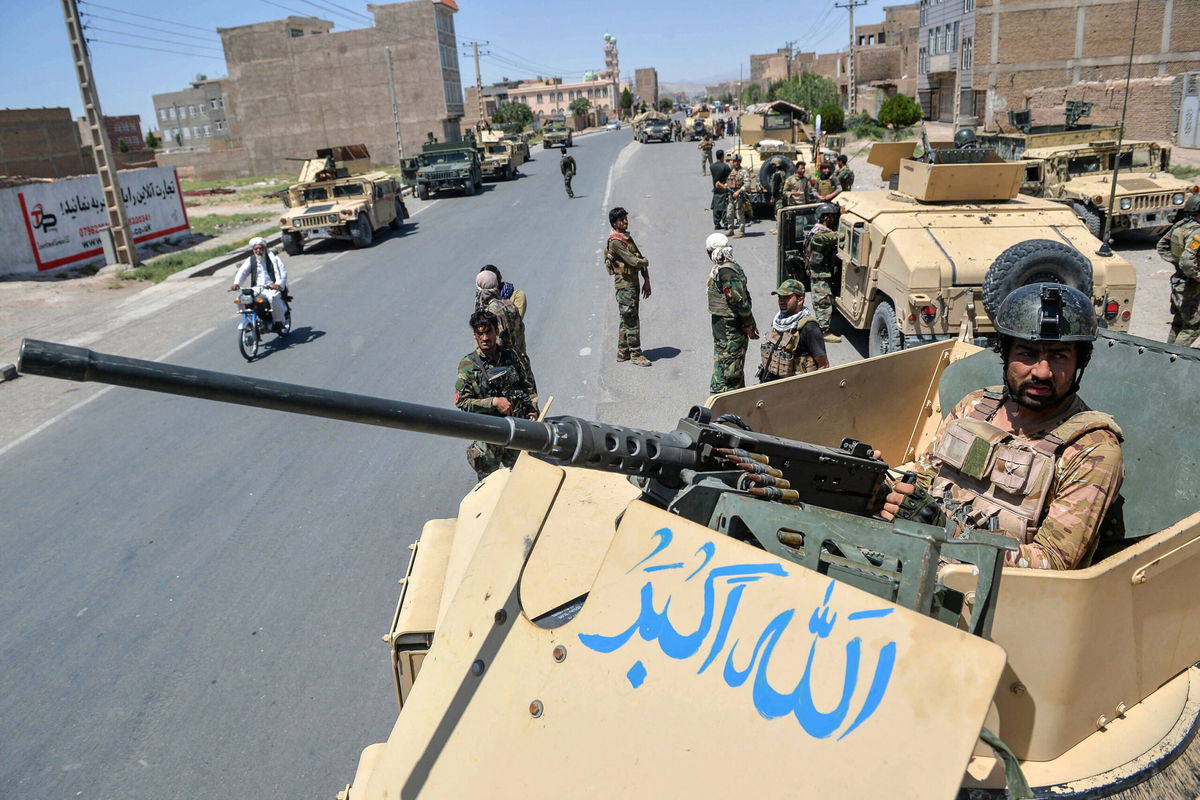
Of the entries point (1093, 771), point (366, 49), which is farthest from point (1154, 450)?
point (366, 49)

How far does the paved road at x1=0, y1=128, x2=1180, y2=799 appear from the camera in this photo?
14.3ft

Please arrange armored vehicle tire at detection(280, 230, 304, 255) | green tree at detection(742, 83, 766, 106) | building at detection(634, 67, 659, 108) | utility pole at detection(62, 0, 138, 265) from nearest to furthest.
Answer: utility pole at detection(62, 0, 138, 265) < armored vehicle tire at detection(280, 230, 304, 255) < green tree at detection(742, 83, 766, 106) < building at detection(634, 67, 659, 108)

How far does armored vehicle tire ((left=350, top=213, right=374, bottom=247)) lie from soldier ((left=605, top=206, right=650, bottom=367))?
11072mm

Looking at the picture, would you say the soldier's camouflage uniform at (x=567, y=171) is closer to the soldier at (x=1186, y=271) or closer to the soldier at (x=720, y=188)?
the soldier at (x=720, y=188)

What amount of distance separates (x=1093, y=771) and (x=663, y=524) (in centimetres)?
154

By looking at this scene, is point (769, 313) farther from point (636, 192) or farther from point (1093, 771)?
point (636, 192)

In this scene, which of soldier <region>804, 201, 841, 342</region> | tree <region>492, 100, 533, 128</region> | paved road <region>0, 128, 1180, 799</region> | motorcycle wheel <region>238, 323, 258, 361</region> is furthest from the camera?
tree <region>492, 100, 533, 128</region>

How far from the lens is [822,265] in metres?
10.2

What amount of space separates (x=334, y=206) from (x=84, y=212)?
6.16 metres

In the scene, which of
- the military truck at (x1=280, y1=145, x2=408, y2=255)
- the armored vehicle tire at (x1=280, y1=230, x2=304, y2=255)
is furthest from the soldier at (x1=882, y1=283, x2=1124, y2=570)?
the armored vehicle tire at (x1=280, y1=230, x2=304, y2=255)

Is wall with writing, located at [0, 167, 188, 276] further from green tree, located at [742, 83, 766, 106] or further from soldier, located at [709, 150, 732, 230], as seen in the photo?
green tree, located at [742, 83, 766, 106]

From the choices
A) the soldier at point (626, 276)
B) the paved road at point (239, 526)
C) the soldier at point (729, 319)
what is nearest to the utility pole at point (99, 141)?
the paved road at point (239, 526)

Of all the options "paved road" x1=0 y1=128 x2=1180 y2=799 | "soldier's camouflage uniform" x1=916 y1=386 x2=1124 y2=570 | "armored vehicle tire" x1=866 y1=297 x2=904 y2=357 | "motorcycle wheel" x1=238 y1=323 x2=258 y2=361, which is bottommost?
"paved road" x1=0 y1=128 x2=1180 y2=799

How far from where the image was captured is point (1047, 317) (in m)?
3.04
